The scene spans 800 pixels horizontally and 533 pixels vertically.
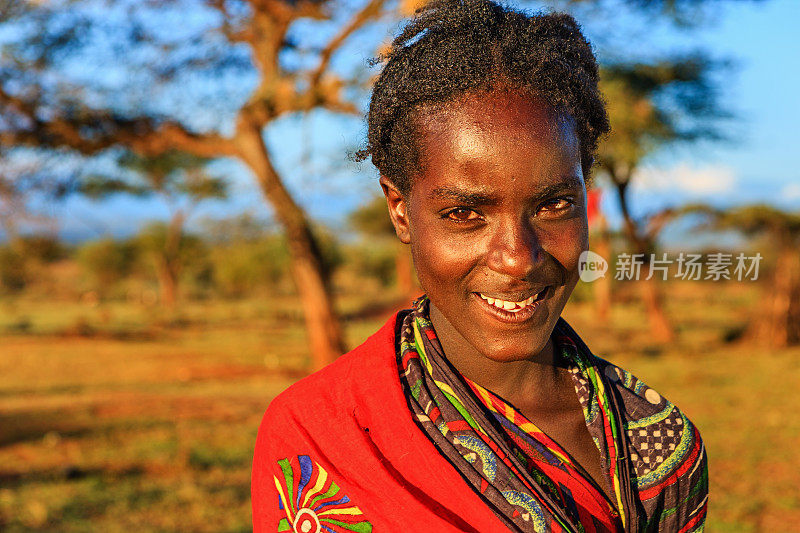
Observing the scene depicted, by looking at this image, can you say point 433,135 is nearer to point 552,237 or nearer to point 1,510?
point 552,237

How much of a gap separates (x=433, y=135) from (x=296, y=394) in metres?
0.54

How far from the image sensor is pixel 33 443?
6207mm

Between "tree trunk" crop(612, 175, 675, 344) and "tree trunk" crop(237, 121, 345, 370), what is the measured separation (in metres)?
6.26

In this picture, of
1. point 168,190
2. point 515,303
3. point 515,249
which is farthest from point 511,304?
point 168,190

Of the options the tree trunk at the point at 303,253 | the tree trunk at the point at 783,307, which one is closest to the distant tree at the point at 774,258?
the tree trunk at the point at 783,307

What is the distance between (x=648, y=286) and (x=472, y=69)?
Answer: 12.8m

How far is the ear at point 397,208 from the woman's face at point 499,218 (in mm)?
67

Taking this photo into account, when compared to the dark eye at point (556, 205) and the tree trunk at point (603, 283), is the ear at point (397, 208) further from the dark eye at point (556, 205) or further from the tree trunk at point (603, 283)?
the tree trunk at point (603, 283)

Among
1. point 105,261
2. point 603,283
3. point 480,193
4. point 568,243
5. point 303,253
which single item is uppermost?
point 480,193

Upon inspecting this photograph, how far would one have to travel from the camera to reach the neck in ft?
4.72

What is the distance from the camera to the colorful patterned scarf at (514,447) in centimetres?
122

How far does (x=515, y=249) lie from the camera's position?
1.25 metres

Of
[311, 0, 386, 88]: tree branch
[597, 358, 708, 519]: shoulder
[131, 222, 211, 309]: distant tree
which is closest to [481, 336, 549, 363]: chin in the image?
[597, 358, 708, 519]: shoulder

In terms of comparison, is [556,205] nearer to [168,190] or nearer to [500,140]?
[500,140]
